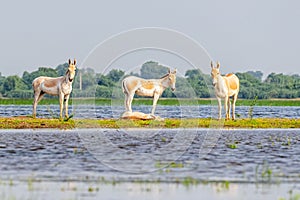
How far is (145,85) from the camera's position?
3222cm

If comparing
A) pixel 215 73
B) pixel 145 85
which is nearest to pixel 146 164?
pixel 145 85

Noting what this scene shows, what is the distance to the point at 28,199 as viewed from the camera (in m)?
14.0

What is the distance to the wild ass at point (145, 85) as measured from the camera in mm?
31672

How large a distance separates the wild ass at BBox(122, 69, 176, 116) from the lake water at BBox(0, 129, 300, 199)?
3.27m

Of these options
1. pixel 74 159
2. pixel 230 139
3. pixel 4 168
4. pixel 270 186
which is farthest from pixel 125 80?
pixel 270 186

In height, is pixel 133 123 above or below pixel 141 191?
above

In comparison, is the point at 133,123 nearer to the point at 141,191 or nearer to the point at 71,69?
the point at 71,69

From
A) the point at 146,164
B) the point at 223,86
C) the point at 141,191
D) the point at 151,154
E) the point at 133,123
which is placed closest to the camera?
the point at 141,191

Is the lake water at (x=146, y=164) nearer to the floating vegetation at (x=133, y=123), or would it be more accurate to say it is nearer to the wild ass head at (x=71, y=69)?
the floating vegetation at (x=133, y=123)

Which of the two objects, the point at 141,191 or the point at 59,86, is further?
the point at 59,86

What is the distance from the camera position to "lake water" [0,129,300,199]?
15.1 meters

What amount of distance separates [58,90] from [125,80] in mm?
3814

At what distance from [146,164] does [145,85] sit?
13393 millimetres

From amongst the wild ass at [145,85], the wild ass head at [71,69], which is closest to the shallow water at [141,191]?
the wild ass at [145,85]
